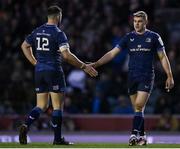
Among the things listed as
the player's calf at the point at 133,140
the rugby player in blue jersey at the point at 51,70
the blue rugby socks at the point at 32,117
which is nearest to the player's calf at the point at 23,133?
the rugby player in blue jersey at the point at 51,70

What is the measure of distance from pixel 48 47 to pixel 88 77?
22.8ft

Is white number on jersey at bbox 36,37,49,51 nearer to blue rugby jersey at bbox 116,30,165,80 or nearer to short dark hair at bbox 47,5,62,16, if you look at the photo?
short dark hair at bbox 47,5,62,16

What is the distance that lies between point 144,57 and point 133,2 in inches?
328

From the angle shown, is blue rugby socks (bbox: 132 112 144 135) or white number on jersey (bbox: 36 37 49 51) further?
blue rugby socks (bbox: 132 112 144 135)

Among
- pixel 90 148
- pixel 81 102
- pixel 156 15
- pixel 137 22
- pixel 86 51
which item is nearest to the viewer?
pixel 90 148

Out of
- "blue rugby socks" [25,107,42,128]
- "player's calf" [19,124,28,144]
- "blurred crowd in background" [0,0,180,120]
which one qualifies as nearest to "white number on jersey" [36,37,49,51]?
"blue rugby socks" [25,107,42,128]

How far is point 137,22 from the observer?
13.0 metres

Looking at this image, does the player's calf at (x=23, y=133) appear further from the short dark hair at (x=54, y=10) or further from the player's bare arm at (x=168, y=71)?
the player's bare arm at (x=168, y=71)

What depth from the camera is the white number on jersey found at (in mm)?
12844

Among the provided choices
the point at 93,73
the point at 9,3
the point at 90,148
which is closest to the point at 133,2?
the point at 9,3

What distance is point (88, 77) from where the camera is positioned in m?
19.8

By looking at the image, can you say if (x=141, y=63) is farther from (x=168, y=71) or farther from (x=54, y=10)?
(x=54, y=10)

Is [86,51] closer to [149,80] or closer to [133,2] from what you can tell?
[133,2]

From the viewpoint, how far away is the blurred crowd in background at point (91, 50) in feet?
62.0
